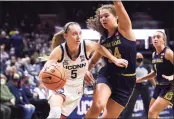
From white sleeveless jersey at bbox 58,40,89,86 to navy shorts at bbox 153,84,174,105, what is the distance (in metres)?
2.03

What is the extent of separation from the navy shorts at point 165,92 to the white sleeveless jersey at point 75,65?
2.03 meters

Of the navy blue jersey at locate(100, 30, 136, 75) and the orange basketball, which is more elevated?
the navy blue jersey at locate(100, 30, 136, 75)

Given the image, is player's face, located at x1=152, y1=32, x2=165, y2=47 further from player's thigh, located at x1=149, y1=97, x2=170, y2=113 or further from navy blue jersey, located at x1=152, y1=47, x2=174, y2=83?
player's thigh, located at x1=149, y1=97, x2=170, y2=113

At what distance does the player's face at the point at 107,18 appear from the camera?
565 cm

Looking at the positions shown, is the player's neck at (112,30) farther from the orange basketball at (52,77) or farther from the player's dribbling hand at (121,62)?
the orange basketball at (52,77)

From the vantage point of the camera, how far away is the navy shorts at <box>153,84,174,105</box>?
747cm

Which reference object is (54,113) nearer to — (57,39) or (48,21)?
(57,39)

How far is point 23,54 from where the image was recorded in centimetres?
1658

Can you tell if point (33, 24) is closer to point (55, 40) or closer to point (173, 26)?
point (173, 26)

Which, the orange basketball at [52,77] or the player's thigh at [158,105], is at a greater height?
the orange basketball at [52,77]

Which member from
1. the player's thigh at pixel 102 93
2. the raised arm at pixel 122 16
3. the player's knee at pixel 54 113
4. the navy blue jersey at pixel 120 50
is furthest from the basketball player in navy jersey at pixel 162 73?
the player's knee at pixel 54 113

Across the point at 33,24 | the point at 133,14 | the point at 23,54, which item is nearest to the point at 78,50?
the point at 23,54

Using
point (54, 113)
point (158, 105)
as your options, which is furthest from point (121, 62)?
point (158, 105)

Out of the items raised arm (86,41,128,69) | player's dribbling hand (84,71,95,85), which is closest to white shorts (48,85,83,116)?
player's dribbling hand (84,71,95,85)
